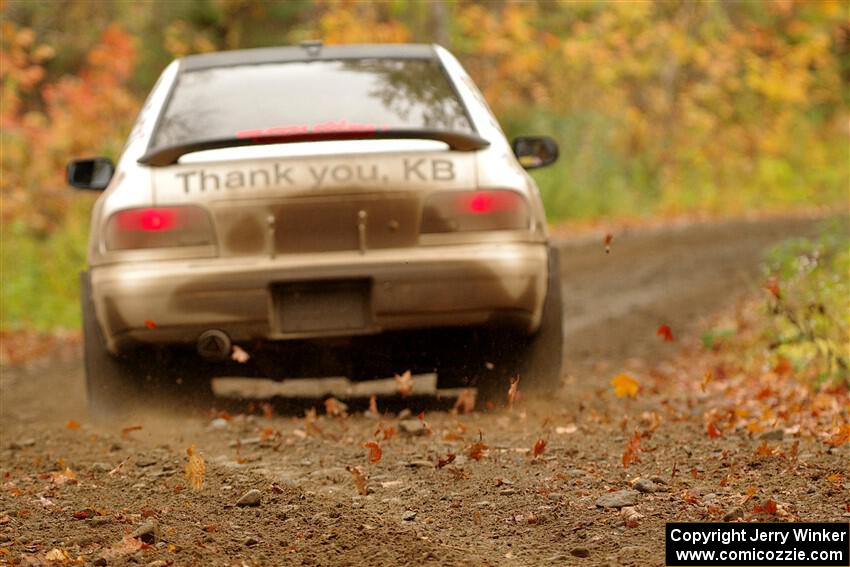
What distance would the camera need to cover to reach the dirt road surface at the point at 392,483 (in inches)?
160

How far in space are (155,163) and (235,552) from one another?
99.5 inches


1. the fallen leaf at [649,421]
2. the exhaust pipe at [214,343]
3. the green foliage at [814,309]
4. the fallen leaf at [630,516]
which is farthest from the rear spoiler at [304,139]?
the fallen leaf at [630,516]

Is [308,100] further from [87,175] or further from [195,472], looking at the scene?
[195,472]

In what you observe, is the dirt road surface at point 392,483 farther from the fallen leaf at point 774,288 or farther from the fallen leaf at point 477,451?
the fallen leaf at point 774,288

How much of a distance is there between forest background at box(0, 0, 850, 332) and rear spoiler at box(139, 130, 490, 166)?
8.70 m

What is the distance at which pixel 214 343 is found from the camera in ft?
20.2

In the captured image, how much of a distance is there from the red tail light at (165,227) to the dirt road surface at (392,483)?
842mm

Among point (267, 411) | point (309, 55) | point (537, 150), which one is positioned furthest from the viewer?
point (537, 150)

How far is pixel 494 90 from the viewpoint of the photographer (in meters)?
24.2

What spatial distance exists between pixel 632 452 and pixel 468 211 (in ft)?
4.64

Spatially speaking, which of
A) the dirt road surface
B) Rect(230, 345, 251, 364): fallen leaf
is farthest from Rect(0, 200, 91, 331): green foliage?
Rect(230, 345, 251, 364): fallen leaf

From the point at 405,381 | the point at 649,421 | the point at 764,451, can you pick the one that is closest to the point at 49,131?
the point at 405,381

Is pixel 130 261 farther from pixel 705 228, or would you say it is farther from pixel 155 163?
pixel 705 228

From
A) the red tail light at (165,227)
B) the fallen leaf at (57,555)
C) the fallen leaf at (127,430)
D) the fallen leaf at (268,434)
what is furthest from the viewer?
the fallen leaf at (127,430)
